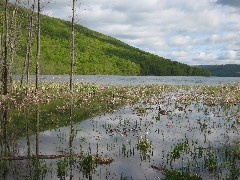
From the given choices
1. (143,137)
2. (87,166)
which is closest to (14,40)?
(143,137)

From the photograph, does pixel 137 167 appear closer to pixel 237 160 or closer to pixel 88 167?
pixel 88 167

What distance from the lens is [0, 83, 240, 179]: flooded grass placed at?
40.5 ft

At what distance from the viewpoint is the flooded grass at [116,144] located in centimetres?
1234

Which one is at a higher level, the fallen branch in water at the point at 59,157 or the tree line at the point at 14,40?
the tree line at the point at 14,40

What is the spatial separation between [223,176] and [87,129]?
1090cm

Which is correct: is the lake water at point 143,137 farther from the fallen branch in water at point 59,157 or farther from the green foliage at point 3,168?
the green foliage at point 3,168

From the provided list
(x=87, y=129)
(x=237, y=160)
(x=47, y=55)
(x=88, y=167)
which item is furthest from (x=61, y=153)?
(x=47, y=55)

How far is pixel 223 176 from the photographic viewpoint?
12156 mm

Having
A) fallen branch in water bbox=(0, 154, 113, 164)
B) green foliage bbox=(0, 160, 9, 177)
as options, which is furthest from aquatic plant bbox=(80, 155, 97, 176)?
green foliage bbox=(0, 160, 9, 177)

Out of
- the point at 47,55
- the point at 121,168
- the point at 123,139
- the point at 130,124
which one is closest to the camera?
the point at 121,168

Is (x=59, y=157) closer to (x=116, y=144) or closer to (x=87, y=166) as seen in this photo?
(x=87, y=166)

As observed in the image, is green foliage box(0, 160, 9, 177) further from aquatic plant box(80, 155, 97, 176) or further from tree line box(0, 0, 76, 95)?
tree line box(0, 0, 76, 95)

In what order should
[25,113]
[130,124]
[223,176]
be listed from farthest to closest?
1. [25,113]
2. [130,124]
3. [223,176]

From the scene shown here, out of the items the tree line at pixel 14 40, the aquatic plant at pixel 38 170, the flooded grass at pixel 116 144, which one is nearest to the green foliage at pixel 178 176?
the flooded grass at pixel 116 144
